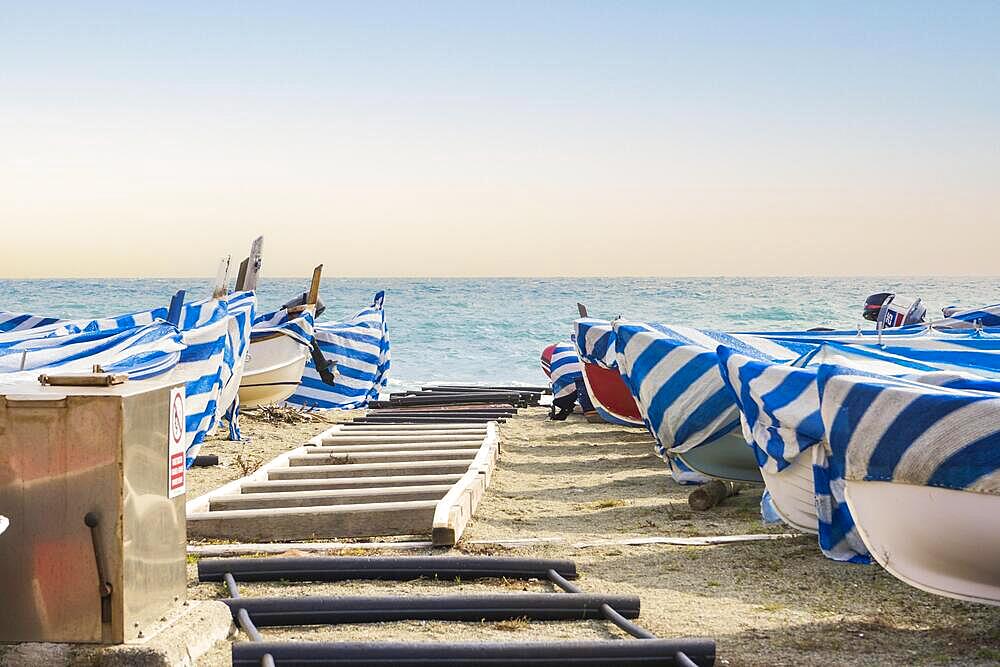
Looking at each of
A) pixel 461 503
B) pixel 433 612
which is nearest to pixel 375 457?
pixel 461 503

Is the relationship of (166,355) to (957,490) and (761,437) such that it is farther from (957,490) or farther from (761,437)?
(957,490)

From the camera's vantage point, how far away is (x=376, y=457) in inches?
360

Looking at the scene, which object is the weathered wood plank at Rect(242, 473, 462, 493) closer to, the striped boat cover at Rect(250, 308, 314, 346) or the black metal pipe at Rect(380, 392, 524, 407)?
the striped boat cover at Rect(250, 308, 314, 346)

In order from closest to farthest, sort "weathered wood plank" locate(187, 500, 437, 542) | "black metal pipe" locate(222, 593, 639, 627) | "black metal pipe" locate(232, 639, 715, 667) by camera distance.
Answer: "black metal pipe" locate(232, 639, 715, 667) → "black metal pipe" locate(222, 593, 639, 627) → "weathered wood plank" locate(187, 500, 437, 542)

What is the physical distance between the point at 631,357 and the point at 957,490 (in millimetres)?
5530

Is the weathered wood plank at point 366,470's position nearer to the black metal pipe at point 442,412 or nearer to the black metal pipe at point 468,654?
the black metal pipe at point 468,654

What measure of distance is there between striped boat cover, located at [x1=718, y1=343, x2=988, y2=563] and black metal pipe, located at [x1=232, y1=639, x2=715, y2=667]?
5.74ft

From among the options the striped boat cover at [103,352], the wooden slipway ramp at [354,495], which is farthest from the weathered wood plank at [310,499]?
the striped boat cover at [103,352]

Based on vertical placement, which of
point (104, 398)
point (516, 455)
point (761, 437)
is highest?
point (104, 398)

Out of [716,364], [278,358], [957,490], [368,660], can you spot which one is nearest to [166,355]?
[716,364]

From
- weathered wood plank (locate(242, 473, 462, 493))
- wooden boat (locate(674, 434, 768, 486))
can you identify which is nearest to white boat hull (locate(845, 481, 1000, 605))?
wooden boat (locate(674, 434, 768, 486))

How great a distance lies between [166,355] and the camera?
28.3 ft

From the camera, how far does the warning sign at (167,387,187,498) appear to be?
3.83 m

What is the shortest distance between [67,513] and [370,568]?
6.50ft
